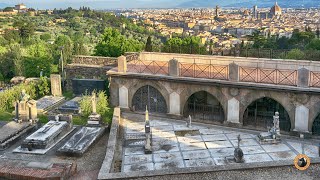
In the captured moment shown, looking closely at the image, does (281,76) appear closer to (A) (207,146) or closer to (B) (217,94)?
(B) (217,94)

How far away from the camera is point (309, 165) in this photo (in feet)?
53.4

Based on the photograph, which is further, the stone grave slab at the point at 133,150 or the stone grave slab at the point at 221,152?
the stone grave slab at the point at 133,150

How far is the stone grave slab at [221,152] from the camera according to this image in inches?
768

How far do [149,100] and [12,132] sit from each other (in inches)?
361

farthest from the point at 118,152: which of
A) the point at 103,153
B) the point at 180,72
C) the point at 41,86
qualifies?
the point at 41,86

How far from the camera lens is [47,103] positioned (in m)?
29.3

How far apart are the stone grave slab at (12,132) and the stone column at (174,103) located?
29.6 ft

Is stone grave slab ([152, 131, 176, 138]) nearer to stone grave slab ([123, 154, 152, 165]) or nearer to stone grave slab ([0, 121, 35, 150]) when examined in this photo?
stone grave slab ([123, 154, 152, 165])

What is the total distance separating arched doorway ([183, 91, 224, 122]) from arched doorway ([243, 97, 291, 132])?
186 centimetres

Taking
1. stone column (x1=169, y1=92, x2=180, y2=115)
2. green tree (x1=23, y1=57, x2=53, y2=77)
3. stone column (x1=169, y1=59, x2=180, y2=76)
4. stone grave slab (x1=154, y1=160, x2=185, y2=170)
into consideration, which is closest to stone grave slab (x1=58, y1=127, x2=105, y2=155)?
→ stone grave slab (x1=154, y1=160, x2=185, y2=170)

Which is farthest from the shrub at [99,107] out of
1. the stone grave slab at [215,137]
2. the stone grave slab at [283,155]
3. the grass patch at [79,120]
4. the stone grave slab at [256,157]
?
the stone grave slab at [283,155]

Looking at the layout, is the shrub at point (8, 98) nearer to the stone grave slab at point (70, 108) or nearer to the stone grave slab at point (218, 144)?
the stone grave slab at point (70, 108)

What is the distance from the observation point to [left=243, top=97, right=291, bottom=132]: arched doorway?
23.0 metres

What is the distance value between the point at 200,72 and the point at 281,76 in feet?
17.3
